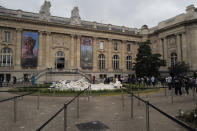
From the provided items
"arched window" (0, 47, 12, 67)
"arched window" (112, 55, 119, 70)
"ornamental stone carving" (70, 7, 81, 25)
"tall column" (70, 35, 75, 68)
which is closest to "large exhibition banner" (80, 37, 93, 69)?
"tall column" (70, 35, 75, 68)

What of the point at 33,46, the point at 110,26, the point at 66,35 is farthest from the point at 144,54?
the point at 33,46

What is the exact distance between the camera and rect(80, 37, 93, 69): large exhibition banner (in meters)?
37.2

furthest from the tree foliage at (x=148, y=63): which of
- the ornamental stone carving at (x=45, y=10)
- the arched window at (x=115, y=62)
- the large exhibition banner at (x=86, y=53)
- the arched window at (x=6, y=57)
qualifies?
the arched window at (x=6, y=57)

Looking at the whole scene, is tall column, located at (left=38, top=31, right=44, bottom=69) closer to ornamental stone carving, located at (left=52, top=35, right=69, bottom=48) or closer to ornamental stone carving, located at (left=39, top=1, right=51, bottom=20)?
ornamental stone carving, located at (left=52, top=35, right=69, bottom=48)

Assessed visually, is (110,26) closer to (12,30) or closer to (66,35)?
(66,35)

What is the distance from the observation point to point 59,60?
117 ft

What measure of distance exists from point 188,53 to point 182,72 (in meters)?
8.59

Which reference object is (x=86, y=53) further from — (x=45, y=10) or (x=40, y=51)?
(x=45, y=10)

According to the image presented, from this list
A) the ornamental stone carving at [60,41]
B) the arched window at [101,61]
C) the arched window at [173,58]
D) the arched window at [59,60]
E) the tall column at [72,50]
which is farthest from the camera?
the arched window at [101,61]

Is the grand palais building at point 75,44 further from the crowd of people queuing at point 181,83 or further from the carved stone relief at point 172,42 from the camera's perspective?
the crowd of people queuing at point 181,83

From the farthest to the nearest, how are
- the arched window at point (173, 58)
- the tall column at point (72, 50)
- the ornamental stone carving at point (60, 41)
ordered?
the arched window at point (173, 58) < the tall column at point (72, 50) < the ornamental stone carving at point (60, 41)

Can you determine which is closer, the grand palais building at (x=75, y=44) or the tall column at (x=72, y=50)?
the grand palais building at (x=75, y=44)

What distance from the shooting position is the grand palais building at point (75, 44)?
102ft

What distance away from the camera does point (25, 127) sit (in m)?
5.70
